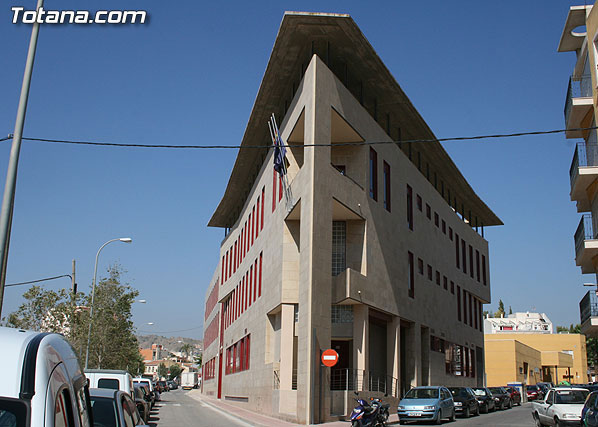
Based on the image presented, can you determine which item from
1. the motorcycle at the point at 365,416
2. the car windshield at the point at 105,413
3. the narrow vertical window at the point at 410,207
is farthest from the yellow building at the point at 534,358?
the car windshield at the point at 105,413

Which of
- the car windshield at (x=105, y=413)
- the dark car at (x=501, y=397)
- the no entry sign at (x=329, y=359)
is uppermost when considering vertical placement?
the no entry sign at (x=329, y=359)

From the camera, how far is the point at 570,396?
20.2 m

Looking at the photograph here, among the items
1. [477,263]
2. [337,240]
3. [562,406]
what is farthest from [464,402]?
[477,263]

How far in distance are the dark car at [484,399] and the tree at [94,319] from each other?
73.8 ft

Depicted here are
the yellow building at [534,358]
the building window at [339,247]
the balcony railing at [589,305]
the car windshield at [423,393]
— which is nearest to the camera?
the car windshield at [423,393]

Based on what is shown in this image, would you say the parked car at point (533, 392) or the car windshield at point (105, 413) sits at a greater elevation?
the car windshield at point (105, 413)

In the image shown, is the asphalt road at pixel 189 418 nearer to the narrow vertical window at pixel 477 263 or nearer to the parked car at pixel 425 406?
the parked car at pixel 425 406

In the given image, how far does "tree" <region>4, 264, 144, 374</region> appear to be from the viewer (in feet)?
119

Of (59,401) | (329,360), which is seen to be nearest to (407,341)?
(329,360)

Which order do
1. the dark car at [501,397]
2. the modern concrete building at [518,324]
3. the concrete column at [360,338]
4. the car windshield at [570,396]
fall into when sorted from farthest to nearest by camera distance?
the modern concrete building at [518,324] < the dark car at [501,397] < the concrete column at [360,338] < the car windshield at [570,396]

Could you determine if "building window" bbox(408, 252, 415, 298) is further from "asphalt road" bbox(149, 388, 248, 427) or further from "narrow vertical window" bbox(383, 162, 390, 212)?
"asphalt road" bbox(149, 388, 248, 427)

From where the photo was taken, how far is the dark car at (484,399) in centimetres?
3553

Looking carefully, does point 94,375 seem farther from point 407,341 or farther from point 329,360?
point 407,341

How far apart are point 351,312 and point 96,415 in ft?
75.7
